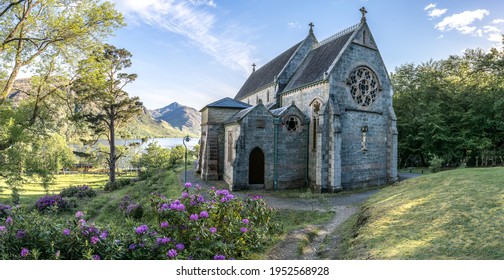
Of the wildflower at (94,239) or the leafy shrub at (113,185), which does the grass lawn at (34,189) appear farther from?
the wildflower at (94,239)

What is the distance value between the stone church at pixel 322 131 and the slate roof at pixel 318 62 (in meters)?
0.11

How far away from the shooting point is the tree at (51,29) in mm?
11192

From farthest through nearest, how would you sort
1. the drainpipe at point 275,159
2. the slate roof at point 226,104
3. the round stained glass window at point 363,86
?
1. the slate roof at point 226,104
2. the round stained glass window at point 363,86
3. the drainpipe at point 275,159

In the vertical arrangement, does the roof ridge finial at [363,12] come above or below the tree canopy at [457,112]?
above

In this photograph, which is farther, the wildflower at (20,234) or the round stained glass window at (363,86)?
the round stained glass window at (363,86)

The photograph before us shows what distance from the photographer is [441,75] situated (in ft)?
112

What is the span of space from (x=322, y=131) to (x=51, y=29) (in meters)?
16.6

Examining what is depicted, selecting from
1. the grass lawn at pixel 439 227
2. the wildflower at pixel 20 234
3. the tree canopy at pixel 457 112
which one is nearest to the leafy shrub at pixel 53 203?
the wildflower at pixel 20 234

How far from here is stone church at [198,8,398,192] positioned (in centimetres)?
1859

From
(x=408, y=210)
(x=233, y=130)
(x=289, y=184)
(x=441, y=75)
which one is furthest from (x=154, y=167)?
(x=441, y=75)

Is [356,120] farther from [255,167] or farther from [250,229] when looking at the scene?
[250,229]

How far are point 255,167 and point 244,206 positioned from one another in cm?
1064

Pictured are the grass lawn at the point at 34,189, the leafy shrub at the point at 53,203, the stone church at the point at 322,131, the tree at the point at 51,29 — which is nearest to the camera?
the tree at the point at 51,29

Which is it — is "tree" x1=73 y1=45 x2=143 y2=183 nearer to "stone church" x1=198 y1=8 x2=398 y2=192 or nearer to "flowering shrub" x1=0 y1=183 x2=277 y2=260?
"stone church" x1=198 y1=8 x2=398 y2=192
